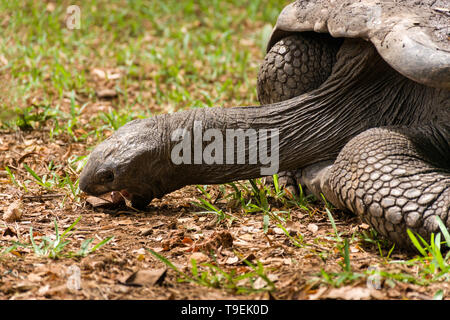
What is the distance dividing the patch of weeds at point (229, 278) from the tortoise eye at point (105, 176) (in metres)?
0.98

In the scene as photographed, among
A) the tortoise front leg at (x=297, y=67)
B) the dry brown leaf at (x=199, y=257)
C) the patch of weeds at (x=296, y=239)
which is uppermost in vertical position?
the tortoise front leg at (x=297, y=67)

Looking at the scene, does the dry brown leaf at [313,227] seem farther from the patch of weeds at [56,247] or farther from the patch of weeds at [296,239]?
the patch of weeds at [56,247]

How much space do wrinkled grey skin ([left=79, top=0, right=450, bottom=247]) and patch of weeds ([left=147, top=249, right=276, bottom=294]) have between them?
28.7 inches

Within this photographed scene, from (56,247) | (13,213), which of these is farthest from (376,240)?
(13,213)

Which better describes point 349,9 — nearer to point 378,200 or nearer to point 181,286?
point 378,200

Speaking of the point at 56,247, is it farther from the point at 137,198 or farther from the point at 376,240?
the point at 376,240

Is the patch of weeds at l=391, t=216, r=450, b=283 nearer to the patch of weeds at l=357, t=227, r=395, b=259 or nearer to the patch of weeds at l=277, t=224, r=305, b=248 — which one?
the patch of weeds at l=357, t=227, r=395, b=259

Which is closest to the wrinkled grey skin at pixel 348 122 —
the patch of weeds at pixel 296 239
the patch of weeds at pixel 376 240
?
the patch of weeds at pixel 376 240

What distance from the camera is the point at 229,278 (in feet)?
8.44

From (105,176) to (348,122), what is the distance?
5.00ft

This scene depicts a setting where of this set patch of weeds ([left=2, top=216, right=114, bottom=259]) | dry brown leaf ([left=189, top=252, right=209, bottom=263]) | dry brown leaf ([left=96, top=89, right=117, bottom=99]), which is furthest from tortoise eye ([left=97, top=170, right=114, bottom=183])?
dry brown leaf ([left=96, top=89, right=117, bottom=99])

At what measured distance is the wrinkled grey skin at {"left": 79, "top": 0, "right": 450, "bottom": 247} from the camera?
2906 mm

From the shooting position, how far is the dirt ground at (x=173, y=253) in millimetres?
2488

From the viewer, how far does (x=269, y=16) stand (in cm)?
803
